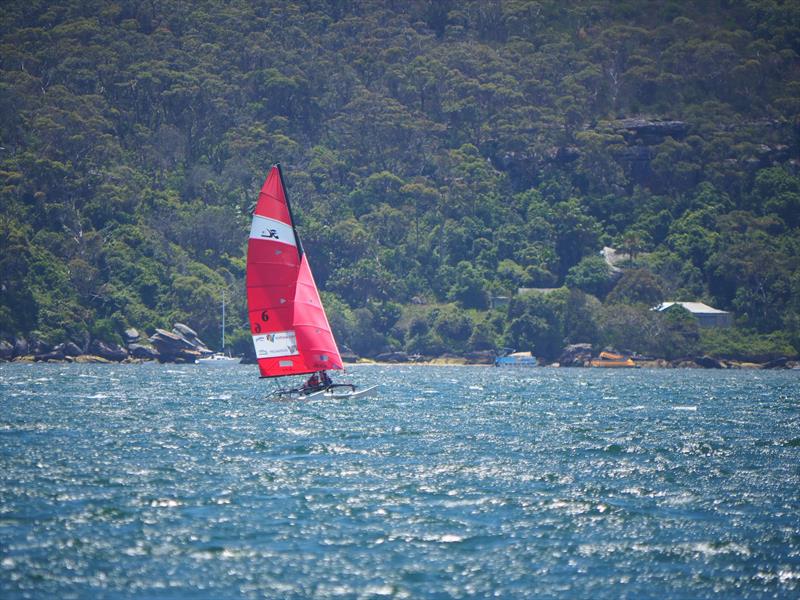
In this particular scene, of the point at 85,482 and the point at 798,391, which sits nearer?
the point at 85,482

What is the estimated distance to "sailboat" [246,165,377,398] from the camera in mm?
69812

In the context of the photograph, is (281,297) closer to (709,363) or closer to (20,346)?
(20,346)

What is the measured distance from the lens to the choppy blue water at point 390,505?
28453 millimetres

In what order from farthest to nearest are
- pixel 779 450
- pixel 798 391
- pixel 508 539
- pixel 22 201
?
pixel 22 201 < pixel 798 391 < pixel 779 450 < pixel 508 539

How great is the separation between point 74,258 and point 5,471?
467 ft

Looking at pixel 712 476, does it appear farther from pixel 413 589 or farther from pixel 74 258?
pixel 74 258

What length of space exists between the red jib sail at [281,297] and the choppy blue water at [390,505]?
15.3 feet

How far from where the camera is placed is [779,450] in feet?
173

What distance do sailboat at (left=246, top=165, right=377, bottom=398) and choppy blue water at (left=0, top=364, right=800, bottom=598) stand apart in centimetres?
460

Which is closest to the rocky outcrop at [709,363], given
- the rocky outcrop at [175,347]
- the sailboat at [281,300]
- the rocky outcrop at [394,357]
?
the rocky outcrop at [394,357]

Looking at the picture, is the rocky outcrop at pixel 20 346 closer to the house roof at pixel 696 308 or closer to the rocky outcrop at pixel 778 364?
the house roof at pixel 696 308

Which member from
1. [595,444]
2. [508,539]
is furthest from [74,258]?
[508,539]

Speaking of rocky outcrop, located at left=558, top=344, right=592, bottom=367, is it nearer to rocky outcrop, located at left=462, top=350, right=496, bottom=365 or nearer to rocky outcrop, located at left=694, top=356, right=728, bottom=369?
rocky outcrop, located at left=462, top=350, right=496, bottom=365

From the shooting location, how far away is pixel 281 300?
7062cm
